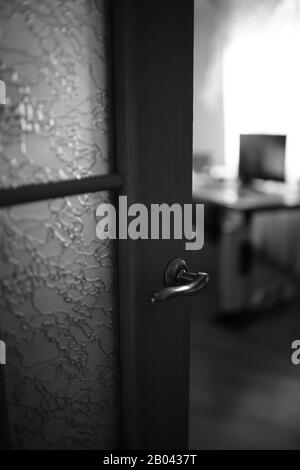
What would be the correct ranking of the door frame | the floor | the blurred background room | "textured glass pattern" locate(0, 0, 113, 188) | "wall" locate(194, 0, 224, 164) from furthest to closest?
"wall" locate(194, 0, 224, 164) < the blurred background room < the floor < the door frame < "textured glass pattern" locate(0, 0, 113, 188)

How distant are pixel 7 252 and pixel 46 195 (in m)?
0.11

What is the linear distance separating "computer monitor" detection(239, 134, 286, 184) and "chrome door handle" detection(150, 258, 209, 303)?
7.96 feet

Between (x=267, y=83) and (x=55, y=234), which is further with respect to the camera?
(x=267, y=83)

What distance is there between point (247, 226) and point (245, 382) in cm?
101

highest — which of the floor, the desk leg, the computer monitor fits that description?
the computer monitor

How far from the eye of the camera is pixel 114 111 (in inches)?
32.9

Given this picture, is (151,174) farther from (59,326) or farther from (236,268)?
(236,268)

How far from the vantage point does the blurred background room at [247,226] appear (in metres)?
2.12

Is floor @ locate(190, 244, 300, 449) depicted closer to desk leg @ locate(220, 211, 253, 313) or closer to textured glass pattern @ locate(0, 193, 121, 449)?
desk leg @ locate(220, 211, 253, 313)

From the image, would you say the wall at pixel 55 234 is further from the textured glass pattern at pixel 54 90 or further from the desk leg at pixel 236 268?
the desk leg at pixel 236 268

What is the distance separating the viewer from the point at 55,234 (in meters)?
0.81

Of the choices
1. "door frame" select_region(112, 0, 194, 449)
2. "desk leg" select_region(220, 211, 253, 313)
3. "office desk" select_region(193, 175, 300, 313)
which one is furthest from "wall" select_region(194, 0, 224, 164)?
"door frame" select_region(112, 0, 194, 449)

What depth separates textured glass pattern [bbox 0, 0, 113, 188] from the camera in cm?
72

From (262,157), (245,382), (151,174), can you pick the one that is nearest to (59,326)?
(151,174)
